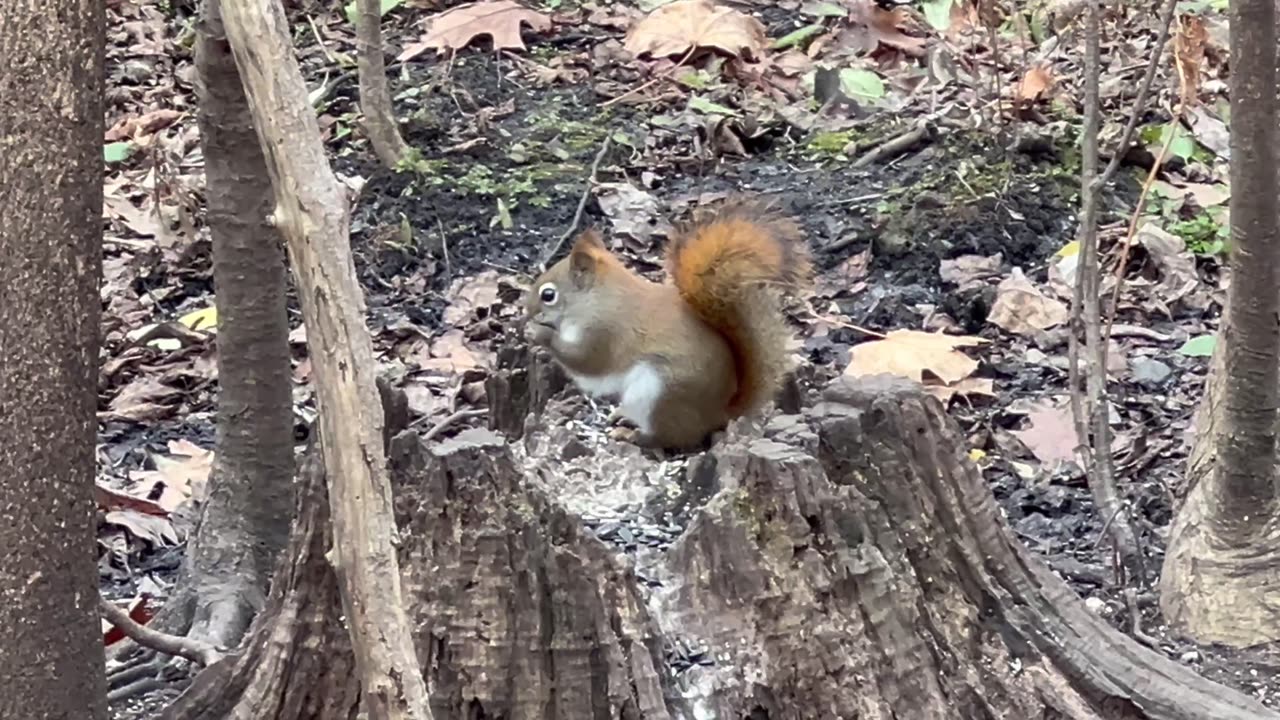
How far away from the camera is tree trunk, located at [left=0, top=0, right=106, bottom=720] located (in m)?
1.63

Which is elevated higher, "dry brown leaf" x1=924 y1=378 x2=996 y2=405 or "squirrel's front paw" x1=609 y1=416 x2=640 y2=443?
"squirrel's front paw" x1=609 y1=416 x2=640 y2=443

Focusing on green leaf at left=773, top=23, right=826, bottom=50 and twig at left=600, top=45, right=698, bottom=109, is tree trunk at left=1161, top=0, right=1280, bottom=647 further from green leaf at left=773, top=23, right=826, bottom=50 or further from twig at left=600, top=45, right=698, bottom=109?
green leaf at left=773, top=23, right=826, bottom=50

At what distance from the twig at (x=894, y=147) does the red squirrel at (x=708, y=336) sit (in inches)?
86.3

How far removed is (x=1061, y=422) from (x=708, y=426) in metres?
1.18

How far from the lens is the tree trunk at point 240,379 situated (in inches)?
90.1

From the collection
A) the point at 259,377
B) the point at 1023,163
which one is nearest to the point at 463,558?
the point at 259,377

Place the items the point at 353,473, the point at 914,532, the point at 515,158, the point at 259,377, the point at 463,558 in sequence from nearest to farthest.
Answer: the point at 353,473 → the point at 463,558 → the point at 914,532 → the point at 259,377 → the point at 515,158

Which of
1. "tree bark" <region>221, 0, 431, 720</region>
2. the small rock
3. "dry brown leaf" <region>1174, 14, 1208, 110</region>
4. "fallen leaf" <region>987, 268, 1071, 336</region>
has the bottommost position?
"fallen leaf" <region>987, 268, 1071, 336</region>

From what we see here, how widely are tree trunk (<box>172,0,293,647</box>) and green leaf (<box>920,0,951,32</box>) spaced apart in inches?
111

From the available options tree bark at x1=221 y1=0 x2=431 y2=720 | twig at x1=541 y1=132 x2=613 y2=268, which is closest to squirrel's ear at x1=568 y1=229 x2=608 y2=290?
twig at x1=541 y1=132 x2=613 y2=268

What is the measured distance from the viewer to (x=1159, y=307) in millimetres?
3697

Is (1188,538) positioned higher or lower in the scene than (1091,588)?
higher

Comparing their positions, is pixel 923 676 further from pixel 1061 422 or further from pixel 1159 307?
pixel 1159 307

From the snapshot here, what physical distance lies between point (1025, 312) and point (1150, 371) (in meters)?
0.33
